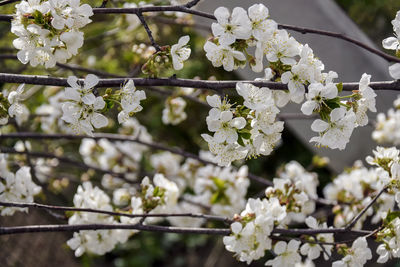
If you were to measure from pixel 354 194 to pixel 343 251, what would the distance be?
0.55 meters

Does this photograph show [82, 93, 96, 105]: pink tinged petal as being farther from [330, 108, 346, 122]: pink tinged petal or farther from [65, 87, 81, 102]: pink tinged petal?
[330, 108, 346, 122]: pink tinged petal

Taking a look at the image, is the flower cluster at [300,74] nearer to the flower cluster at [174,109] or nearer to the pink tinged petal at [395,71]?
the pink tinged petal at [395,71]

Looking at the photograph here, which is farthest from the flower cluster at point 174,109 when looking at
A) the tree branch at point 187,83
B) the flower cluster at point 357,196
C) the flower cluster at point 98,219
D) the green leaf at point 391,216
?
the green leaf at point 391,216

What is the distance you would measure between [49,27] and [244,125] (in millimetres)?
426

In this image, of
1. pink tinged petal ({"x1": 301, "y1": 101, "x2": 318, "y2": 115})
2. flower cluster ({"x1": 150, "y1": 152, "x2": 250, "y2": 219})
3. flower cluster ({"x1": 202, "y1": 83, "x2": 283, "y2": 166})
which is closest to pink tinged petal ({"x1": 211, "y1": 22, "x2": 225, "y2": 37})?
flower cluster ({"x1": 202, "y1": 83, "x2": 283, "y2": 166})

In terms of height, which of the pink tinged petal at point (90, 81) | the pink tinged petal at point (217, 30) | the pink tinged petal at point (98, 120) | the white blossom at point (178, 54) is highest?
the pink tinged petal at point (217, 30)

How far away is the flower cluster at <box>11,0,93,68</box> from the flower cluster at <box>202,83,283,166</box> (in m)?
0.30

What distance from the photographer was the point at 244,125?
89 centimetres

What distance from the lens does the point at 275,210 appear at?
1.11 m

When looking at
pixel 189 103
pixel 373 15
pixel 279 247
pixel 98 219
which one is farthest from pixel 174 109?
pixel 189 103

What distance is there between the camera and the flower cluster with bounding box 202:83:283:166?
885 millimetres

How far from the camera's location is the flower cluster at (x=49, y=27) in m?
0.89

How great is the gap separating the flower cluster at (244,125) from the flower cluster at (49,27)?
0.99 feet

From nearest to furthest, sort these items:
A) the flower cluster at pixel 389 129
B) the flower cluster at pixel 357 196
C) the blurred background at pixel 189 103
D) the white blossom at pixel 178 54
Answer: the white blossom at pixel 178 54 < the flower cluster at pixel 357 196 < the flower cluster at pixel 389 129 < the blurred background at pixel 189 103
